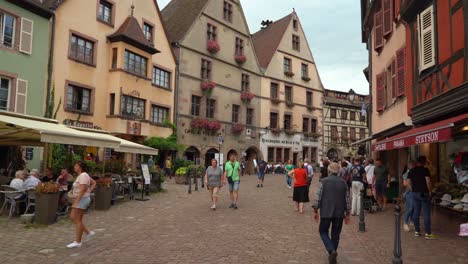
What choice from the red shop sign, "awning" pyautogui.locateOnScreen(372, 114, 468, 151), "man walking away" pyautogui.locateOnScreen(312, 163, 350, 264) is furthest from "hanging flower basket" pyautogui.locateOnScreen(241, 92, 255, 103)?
"man walking away" pyautogui.locateOnScreen(312, 163, 350, 264)

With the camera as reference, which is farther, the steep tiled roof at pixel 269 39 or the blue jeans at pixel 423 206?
the steep tiled roof at pixel 269 39

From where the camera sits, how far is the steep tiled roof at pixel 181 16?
2992 centimetres

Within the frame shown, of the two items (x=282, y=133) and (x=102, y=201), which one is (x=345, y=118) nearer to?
(x=282, y=133)

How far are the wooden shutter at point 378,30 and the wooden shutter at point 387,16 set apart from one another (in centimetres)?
71

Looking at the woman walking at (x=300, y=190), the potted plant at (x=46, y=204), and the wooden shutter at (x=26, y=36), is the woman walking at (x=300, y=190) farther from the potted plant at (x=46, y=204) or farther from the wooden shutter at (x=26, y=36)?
the wooden shutter at (x=26, y=36)

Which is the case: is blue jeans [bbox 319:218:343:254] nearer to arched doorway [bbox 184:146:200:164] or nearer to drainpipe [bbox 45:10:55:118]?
drainpipe [bbox 45:10:55:118]

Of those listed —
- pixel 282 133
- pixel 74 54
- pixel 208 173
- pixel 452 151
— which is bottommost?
pixel 208 173

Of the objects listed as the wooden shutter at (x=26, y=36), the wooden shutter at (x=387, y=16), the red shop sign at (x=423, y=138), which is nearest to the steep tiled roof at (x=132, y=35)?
the wooden shutter at (x=26, y=36)

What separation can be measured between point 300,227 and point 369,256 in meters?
2.73

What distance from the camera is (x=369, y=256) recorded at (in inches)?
259

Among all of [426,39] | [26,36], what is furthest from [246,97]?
[426,39]

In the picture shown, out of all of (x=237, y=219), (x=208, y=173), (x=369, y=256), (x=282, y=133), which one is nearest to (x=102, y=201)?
(x=208, y=173)

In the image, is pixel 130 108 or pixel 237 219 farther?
pixel 130 108

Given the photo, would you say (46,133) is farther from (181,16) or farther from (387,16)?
(181,16)
